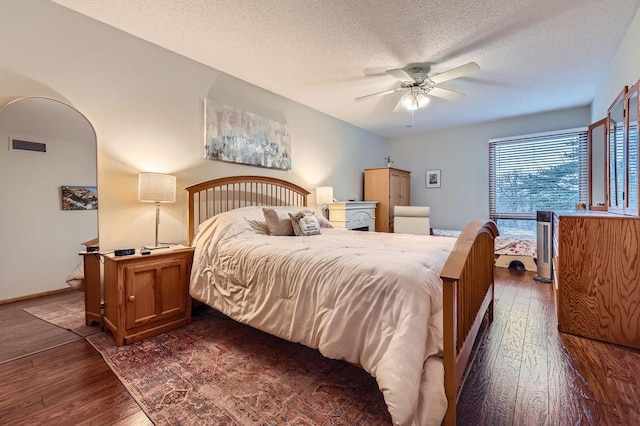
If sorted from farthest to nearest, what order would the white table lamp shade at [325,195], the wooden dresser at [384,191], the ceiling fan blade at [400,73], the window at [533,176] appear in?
the wooden dresser at [384,191] → the window at [533,176] → the white table lamp shade at [325,195] → the ceiling fan blade at [400,73]

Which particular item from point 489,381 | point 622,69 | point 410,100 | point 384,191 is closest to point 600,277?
point 489,381

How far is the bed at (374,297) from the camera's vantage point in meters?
1.23

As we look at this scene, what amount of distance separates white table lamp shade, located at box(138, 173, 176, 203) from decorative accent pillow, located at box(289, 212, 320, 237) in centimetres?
114

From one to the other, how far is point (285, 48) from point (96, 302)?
9.24 feet

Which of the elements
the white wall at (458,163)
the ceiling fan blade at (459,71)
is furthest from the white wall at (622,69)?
the white wall at (458,163)

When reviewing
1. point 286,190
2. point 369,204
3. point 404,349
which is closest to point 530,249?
point 369,204

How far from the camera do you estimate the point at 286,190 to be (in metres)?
3.98

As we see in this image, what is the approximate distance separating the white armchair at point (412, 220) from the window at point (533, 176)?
1.55m

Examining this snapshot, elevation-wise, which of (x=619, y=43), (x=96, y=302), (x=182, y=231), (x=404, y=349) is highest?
(x=619, y=43)

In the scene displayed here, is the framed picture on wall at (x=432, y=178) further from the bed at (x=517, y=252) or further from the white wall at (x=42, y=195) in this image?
the white wall at (x=42, y=195)

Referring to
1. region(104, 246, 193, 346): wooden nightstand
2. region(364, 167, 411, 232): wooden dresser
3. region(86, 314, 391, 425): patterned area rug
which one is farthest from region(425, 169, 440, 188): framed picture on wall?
region(104, 246, 193, 346): wooden nightstand

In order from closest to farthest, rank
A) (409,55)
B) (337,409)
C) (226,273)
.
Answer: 1. (337,409)
2. (226,273)
3. (409,55)

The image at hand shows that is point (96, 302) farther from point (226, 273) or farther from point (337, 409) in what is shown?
point (337, 409)

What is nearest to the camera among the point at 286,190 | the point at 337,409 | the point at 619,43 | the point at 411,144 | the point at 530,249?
the point at 337,409
